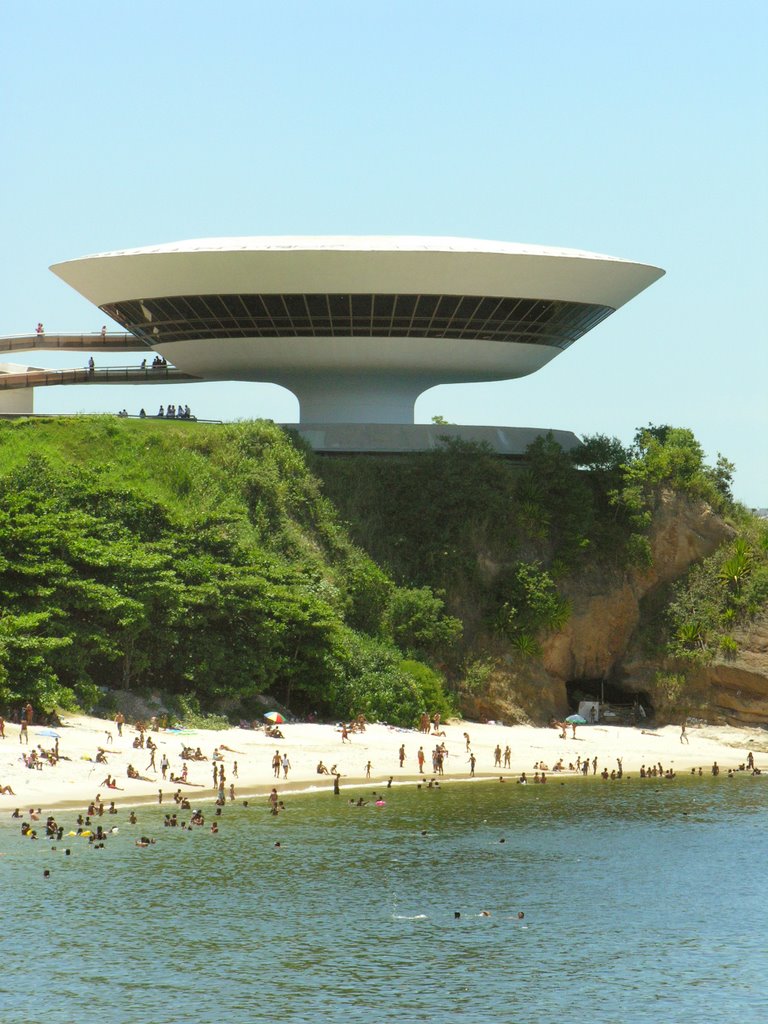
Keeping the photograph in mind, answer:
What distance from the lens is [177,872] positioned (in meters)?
39.2

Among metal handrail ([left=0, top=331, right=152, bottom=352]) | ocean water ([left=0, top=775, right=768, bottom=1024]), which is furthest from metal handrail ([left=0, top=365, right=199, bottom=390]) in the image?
ocean water ([left=0, top=775, right=768, bottom=1024])

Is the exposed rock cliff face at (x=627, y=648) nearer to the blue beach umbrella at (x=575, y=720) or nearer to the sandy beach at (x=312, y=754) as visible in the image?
the sandy beach at (x=312, y=754)

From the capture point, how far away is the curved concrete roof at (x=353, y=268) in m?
65.6

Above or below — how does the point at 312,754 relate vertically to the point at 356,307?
below

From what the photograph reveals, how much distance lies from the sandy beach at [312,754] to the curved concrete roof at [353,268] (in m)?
17.7

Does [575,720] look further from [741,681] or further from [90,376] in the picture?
[90,376]

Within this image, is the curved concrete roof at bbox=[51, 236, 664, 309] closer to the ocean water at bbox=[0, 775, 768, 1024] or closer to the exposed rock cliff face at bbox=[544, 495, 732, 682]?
the exposed rock cliff face at bbox=[544, 495, 732, 682]

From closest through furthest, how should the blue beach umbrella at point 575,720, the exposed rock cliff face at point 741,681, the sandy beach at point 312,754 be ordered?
the sandy beach at point 312,754 → the blue beach umbrella at point 575,720 → the exposed rock cliff face at point 741,681

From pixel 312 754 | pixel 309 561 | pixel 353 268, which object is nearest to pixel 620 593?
pixel 309 561

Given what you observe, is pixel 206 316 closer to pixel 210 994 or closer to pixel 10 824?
pixel 10 824

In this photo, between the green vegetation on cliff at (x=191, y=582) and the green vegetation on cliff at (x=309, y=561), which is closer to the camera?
the green vegetation on cliff at (x=191, y=582)

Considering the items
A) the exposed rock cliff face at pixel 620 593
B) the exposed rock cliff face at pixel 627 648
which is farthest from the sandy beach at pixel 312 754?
the exposed rock cliff face at pixel 620 593

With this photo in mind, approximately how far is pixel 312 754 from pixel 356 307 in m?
21.3

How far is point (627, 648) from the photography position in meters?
71.0
